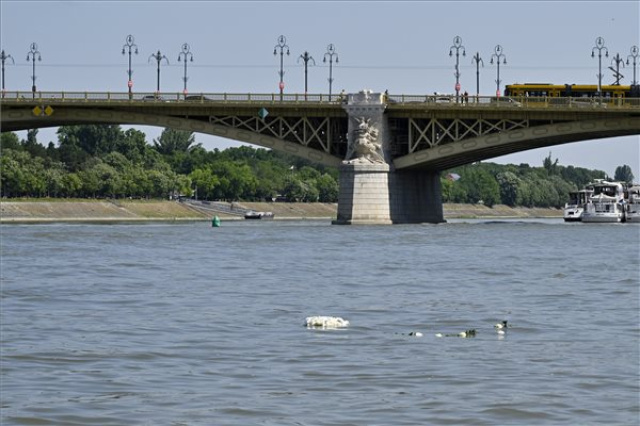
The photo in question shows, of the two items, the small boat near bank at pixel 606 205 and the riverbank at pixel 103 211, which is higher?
the small boat near bank at pixel 606 205

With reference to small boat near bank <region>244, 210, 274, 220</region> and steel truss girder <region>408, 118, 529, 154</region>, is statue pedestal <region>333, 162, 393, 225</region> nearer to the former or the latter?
steel truss girder <region>408, 118, 529, 154</region>

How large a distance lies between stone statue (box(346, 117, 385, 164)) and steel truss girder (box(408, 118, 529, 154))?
334 centimetres

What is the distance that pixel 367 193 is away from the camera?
348 ft

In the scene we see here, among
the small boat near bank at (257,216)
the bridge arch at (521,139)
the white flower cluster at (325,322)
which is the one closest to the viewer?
the white flower cluster at (325,322)

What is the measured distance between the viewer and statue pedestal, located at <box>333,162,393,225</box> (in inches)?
4163

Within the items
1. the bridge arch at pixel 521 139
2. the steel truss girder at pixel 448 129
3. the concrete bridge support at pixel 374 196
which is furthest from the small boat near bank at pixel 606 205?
the concrete bridge support at pixel 374 196

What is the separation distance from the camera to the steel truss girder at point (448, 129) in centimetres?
10494

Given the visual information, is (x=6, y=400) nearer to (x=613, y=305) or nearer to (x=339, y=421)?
(x=339, y=421)

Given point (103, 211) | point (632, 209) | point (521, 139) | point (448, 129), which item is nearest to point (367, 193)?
point (448, 129)

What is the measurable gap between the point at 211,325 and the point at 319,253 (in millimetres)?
34172

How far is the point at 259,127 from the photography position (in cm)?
11375

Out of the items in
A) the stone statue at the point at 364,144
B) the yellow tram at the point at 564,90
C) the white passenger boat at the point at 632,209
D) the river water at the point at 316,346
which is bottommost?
the river water at the point at 316,346

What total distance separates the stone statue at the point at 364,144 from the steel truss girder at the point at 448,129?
3.34 m

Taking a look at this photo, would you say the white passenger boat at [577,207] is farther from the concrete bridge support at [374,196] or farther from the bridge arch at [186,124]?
the bridge arch at [186,124]
